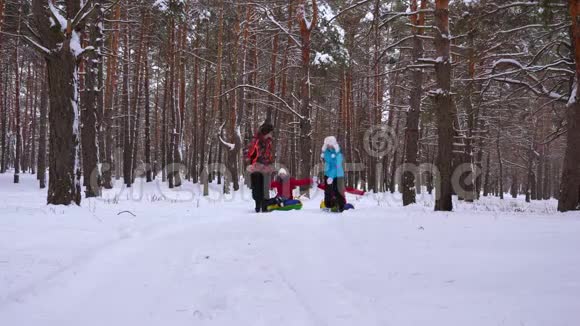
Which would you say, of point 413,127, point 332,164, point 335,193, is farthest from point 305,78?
point 335,193

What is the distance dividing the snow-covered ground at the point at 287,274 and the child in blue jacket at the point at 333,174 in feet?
10.1

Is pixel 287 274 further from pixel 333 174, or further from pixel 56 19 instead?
pixel 56 19

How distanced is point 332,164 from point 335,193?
67 centimetres

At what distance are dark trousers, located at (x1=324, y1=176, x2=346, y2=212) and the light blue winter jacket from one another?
0.37ft

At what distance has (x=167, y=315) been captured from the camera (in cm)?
262

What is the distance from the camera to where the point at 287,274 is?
3555 millimetres

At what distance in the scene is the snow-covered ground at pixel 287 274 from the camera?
2568 mm

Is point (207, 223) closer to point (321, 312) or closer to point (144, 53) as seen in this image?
point (321, 312)

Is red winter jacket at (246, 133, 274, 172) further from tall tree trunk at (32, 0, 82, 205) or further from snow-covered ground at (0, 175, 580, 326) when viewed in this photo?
tall tree trunk at (32, 0, 82, 205)

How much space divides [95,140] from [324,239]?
1037cm

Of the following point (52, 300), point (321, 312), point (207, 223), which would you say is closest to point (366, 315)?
point (321, 312)

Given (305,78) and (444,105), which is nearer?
(444,105)

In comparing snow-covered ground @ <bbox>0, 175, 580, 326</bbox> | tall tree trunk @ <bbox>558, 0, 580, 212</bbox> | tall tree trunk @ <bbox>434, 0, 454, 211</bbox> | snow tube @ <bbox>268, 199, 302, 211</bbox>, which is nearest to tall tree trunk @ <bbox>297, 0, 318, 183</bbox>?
snow tube @ <bbox>268, 199, 302, 211</bbox>

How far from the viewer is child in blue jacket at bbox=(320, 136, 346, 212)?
874 centimetres
